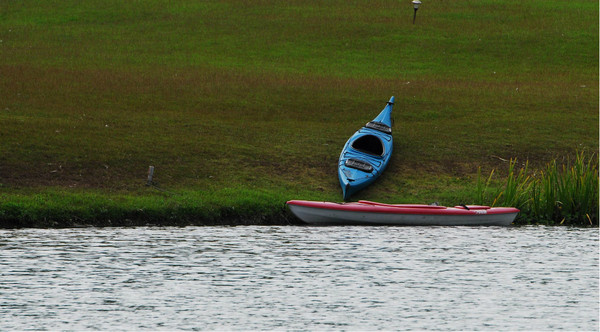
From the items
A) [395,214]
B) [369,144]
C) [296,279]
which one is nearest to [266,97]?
[369,144]

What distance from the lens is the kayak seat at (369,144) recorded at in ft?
107

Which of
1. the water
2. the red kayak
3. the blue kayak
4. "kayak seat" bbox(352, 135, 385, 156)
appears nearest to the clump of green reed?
the red kayak

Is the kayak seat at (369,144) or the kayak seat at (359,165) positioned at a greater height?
the kayak seat at (369,144)

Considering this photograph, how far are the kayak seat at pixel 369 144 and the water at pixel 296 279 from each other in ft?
24.0

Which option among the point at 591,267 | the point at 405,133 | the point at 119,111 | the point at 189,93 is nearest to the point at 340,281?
the point at 591,267

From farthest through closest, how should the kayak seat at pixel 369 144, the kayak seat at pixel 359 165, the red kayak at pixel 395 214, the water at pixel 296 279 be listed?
the kayak seat at pixel 369 144
the kayak seat at pixel 359 165
the red kayak at pixel 395 214
the water at pixel 296 279

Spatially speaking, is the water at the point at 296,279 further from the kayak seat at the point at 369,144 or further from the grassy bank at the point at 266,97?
the kayak seat at the point at 369,144

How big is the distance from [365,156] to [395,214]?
5.41 meters

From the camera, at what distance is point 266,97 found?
143 feet

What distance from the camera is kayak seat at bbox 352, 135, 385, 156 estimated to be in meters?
32.8

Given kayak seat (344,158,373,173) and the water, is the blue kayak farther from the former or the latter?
the water

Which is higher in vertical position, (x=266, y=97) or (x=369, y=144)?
(x=266, y=97)

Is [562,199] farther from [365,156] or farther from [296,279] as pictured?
[296,279]

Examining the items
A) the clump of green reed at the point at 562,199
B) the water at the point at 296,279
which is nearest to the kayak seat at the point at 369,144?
the clump of green reed at the point at 562,199
